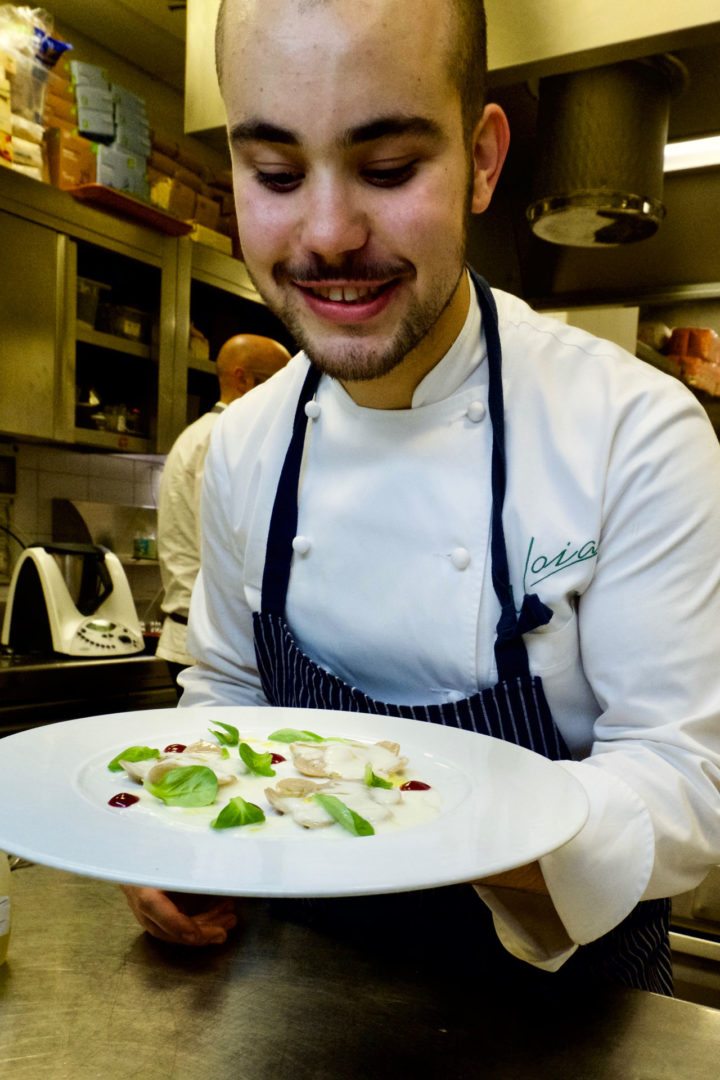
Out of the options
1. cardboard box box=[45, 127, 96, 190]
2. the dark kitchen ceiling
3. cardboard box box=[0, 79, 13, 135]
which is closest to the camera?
cardboard box box=[0, 79, 13, 135]

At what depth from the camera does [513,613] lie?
997mm

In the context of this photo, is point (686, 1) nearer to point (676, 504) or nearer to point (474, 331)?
point (474, 331)

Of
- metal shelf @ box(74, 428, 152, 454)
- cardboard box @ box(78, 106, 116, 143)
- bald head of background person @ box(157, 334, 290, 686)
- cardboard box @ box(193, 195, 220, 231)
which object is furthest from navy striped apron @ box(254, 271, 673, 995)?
cardboard box @ box(193, 195, 220, 231)

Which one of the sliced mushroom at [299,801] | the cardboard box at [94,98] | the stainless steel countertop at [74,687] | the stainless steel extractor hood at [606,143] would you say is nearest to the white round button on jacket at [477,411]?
the sliced mushroom at [299,801]

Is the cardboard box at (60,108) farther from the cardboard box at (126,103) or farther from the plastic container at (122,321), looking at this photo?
the plastic container at (122,321)

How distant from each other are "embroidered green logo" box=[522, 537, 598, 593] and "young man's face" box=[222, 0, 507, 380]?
272mm

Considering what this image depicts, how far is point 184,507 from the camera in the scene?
335cm

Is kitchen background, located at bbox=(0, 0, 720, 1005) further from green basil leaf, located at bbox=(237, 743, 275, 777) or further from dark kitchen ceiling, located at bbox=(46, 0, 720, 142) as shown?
green basil leaf, located at bbox=(237, 743, 275, 777)

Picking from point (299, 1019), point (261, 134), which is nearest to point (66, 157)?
point (261, 134)

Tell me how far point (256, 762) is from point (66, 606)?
217 centimetres

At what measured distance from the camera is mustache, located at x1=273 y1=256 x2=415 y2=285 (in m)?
0.91

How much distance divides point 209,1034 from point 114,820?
0.21 m

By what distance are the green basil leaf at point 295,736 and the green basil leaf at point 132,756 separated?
135 mm

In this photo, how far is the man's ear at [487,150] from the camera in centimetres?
103
